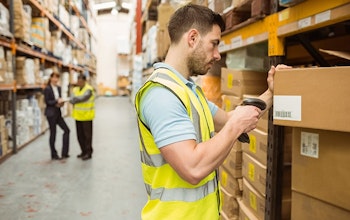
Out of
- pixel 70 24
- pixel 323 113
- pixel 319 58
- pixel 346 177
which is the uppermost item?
pixel 70 24

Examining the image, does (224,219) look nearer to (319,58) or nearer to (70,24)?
(319,58)

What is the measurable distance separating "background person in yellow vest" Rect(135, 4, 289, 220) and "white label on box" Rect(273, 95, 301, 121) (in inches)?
8.2

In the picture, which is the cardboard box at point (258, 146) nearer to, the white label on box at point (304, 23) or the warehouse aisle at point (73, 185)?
the white label on box at point (304, 23)

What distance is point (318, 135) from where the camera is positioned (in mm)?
1452

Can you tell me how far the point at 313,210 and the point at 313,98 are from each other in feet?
1.67

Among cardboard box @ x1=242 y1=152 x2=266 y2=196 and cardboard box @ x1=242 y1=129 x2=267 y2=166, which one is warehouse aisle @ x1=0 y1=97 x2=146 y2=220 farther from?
cardboard box @ x1=242 y1=129 x2=267 y2=166

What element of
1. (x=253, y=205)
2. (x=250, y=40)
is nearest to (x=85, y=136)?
(x=253, y=205)

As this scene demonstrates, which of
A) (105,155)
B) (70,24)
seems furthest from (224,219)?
(70,24)

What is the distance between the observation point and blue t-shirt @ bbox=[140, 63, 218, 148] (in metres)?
1.14

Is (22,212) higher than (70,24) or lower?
lower

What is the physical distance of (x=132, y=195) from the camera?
3660mm

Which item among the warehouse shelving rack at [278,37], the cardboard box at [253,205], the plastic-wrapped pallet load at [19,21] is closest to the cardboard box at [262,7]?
the warehouse shelving rack at [278,37]

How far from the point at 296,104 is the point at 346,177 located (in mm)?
355

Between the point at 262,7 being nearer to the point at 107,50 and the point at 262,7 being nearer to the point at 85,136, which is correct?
the point at 85,136
